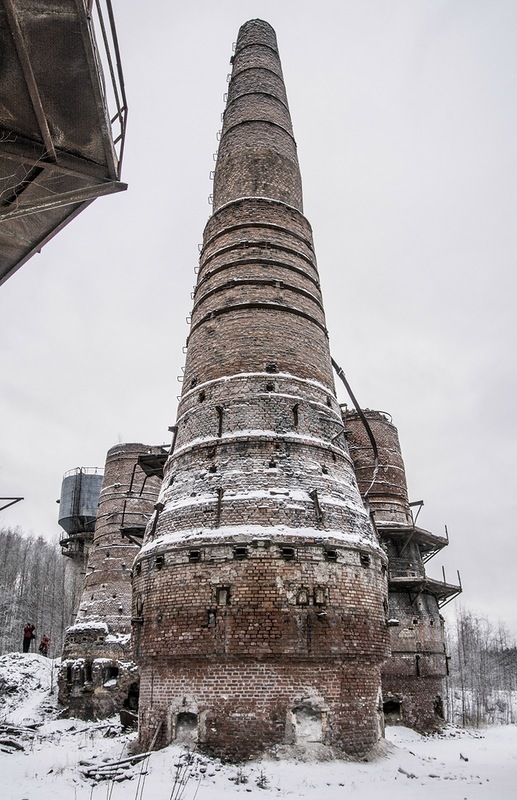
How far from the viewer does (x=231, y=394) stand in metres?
11.6

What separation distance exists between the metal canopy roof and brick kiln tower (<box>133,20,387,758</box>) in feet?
18.5

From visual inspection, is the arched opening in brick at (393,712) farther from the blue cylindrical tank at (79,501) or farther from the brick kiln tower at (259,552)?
the blue cylindrical tank at (79,501)

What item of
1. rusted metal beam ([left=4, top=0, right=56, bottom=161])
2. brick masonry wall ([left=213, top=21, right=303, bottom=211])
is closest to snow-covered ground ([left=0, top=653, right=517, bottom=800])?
rusted metal beam ([left=4, top=0, right=56, bottom=161])

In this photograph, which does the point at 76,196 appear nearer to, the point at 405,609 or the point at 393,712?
the point at 405,609

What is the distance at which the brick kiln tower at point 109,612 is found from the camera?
2034cm

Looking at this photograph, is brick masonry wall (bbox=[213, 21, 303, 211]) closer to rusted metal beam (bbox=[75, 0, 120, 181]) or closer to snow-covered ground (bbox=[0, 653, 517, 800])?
rusted metal beam (bbox=[75, 0, 120, 181])

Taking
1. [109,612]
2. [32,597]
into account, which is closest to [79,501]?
[109,612]

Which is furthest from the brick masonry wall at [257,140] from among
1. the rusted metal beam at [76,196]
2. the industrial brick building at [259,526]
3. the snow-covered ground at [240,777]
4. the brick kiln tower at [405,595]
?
the snow-covered ground at [240,777]

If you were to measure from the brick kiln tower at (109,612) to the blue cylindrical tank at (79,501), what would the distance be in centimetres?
699

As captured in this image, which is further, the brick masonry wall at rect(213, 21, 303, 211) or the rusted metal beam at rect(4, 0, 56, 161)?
the brick masonry wall at rect(213, 21, 303, 211)

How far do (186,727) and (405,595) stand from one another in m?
12.6

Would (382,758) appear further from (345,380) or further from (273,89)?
(273,89)

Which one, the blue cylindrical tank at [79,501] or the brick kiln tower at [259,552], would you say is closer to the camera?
the brick kiln tower at [259,552]

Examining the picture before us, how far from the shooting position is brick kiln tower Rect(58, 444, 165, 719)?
20.3m
